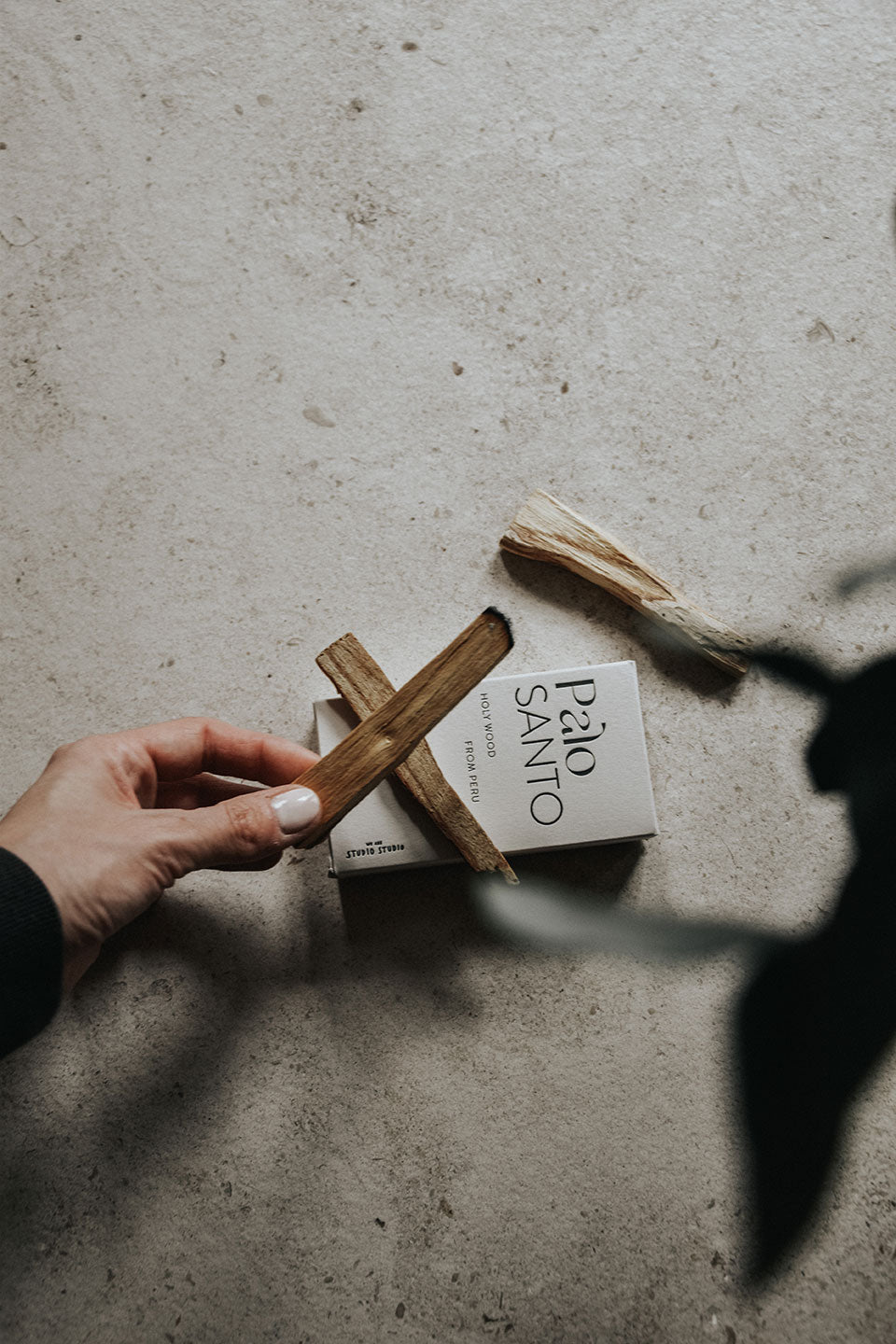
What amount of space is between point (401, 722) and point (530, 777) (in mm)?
211

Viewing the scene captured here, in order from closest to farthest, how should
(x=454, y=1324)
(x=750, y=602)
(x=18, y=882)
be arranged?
(x=18, y=882), (x=454, y=1324), (x=750, y=602)

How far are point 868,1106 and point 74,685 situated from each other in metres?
1.06

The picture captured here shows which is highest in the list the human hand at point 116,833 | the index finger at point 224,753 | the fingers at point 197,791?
the human hand at point 116,833

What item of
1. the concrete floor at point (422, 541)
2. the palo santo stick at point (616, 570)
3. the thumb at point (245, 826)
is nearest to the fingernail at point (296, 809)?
the thumb at point (245, 826)

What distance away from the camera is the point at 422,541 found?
1.02m

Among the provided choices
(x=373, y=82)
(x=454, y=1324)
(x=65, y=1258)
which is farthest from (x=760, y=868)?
(x=373, y=82)

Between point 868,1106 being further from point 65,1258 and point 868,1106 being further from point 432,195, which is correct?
point 432,195

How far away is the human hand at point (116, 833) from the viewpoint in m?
0.71

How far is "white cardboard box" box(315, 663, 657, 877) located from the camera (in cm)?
90

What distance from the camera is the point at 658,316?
1.05 metres

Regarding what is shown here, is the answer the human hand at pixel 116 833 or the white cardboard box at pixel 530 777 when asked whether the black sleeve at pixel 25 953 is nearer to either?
the human hand at pixel 116 833

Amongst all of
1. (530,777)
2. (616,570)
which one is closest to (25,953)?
(530,777)

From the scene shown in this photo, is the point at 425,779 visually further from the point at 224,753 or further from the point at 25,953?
the point at 25,953

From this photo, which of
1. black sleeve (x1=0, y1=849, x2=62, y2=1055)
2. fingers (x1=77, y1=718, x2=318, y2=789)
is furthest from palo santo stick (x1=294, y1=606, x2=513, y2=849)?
black sleeve (x1=0, y1=849, x2=62, y2=1055)
